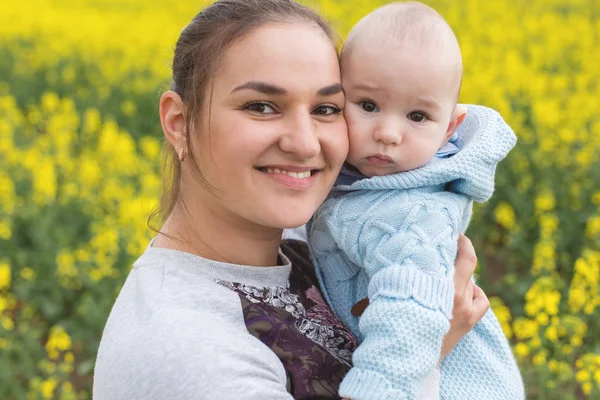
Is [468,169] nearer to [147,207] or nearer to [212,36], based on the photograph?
[212,36]

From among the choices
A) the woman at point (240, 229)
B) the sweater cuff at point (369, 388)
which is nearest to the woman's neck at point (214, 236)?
the woman at point (240, 229)

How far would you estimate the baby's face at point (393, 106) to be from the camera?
183cm

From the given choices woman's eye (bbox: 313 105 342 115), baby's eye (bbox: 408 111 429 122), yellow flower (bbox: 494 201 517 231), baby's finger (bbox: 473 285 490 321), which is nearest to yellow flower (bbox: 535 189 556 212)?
yellow flower (bbox: 494 201 517 231)

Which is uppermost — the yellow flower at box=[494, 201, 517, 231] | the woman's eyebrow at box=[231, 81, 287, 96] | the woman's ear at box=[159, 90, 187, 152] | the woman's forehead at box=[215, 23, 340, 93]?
the woman's forehead at box=[215, 23, 340, 93]

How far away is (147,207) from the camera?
4293mm

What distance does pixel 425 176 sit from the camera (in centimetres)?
180

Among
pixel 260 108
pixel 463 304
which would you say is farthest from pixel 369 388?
pixel 260 108

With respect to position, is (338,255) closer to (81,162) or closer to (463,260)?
(463,260)

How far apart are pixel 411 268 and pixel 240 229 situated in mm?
453

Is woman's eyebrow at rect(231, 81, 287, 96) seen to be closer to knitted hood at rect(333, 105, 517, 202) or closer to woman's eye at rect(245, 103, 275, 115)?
woman's eye at rect(245, 103, 275, 115)

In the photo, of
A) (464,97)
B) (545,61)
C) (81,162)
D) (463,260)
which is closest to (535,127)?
(464,97)

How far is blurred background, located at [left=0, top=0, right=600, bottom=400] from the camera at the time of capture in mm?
3605

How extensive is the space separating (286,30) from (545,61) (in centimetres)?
635

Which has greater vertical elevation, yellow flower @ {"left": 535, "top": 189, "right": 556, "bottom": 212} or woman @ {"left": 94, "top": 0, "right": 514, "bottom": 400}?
woman @ {"left": 94, "top": 0, "right": 514, "bottom": 400}
